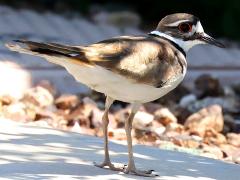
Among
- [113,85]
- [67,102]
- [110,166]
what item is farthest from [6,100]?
[113,85]

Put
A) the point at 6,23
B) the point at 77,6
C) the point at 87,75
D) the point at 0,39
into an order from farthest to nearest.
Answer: the point at 77,6
the point at 6,23
the point at 0,39
the point at 87,75

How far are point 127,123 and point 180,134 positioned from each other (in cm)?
231

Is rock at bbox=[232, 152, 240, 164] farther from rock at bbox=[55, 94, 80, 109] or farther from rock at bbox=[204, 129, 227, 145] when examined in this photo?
rock at bbox=[55, 94, 80, 109]

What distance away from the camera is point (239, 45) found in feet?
40.9

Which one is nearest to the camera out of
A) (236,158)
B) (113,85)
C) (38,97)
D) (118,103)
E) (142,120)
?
(113,85)

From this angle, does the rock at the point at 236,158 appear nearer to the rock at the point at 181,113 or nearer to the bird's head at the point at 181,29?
the rock at the point at 181,113

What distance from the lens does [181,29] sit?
20.3 feet

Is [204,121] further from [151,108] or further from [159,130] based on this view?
[151,108]

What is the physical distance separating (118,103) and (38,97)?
0.98 metres

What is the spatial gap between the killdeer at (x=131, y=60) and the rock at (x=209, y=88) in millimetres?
3679

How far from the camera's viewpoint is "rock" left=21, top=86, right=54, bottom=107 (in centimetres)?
881

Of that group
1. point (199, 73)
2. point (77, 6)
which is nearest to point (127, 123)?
point (199, 73)

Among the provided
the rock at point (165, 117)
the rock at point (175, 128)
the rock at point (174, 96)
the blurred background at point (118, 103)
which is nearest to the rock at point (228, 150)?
the blurred background at point (118, 103)

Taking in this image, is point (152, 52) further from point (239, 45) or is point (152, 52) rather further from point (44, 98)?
point (239, 45)
